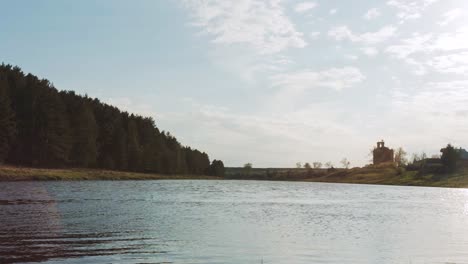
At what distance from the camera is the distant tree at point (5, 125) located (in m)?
118

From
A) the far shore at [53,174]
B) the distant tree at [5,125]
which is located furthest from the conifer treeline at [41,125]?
the far shore at [53,174]

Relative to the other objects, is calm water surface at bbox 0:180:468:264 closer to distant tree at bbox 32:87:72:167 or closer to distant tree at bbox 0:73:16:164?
distant tree at bbox 0:73:16:164

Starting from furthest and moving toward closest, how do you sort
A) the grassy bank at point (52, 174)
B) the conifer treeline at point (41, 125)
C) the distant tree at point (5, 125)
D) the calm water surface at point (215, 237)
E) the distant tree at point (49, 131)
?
the distant tree at point (49, 131) → the conifer treeline at point (41, 125) → the distant tree at point (5, 125) → the grassy bank at point (52, 174) → the calm water surface at point (215, 237)

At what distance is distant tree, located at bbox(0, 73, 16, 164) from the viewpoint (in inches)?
4658

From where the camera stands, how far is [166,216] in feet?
162

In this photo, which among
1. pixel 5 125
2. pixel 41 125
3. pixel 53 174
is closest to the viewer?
pixel 5 125

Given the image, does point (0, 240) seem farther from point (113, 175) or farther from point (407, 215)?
point (113, 175)

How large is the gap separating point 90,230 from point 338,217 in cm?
2707

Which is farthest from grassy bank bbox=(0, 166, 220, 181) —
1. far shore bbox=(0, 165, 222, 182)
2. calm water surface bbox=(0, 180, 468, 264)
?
calm water surface bbox=(0, 180, 468, 264)

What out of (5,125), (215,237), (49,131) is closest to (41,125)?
(49,131)

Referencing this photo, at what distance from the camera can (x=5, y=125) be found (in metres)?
120

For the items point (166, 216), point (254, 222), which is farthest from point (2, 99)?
point (254, 222)

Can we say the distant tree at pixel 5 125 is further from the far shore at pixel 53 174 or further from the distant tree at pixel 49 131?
the distant tree at pixel 49 131

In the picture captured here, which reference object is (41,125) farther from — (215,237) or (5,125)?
(215,237)
